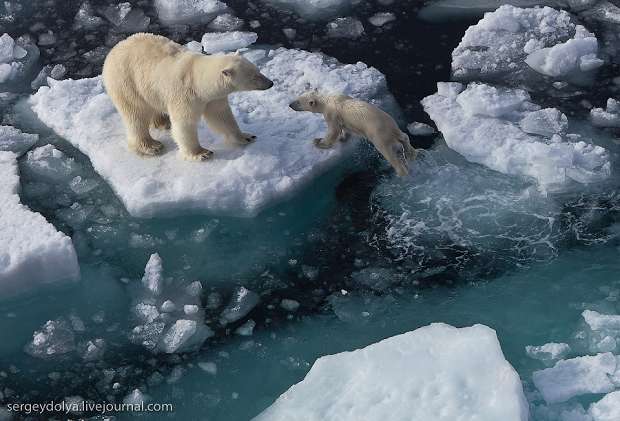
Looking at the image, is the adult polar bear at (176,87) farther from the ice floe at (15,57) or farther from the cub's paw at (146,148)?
the ice floe at (15,57)

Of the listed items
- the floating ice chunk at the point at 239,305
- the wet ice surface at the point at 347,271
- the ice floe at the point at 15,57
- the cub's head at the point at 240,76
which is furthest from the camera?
the ice floe at the point at 15,57

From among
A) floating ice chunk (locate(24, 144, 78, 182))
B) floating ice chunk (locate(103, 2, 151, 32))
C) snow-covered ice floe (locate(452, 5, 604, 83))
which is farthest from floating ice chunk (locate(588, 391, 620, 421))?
floating ice chunk (locate(103, 2, 151, 32))

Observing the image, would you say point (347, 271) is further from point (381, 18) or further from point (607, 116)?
point (381, 18)

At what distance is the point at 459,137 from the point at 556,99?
92 cm

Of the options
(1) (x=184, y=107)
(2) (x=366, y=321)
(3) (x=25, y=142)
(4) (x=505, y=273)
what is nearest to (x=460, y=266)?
(4) (x=505, y=273)

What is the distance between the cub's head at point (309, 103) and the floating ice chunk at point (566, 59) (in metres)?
1.77

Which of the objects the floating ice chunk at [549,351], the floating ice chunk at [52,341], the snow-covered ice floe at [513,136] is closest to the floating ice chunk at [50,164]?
the floating ice chunk at [52,341]

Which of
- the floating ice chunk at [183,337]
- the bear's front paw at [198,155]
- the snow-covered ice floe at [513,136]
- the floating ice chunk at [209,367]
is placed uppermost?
the snow-covered ice floe at [513,136]

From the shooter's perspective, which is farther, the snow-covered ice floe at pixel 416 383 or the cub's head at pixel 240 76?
the cub's head at pixel 240 76

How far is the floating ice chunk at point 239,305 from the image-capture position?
475 cm

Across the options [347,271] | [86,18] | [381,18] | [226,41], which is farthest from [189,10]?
[347,271]

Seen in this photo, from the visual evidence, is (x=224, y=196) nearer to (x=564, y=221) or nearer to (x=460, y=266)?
(x=460, y=266)

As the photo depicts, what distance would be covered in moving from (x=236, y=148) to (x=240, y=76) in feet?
1.86

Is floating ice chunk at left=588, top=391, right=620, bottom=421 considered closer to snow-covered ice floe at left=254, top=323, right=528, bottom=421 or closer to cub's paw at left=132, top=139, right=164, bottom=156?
snow-covered ice floe at left=254, top=323, right=528, bottom=421
